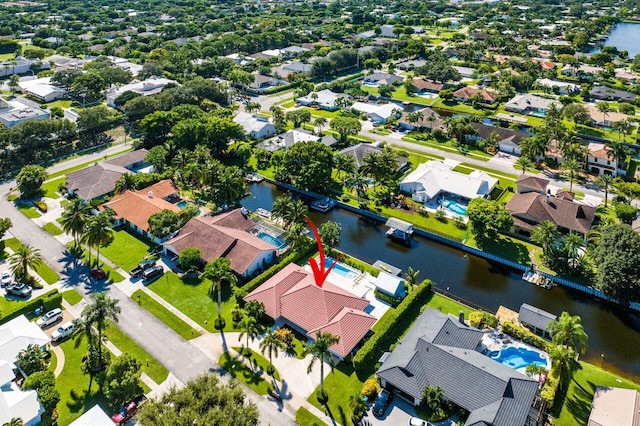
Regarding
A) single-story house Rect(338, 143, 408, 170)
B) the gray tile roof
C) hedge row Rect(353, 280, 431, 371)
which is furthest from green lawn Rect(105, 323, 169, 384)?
single-story house Rect(338, 143, 408, 170)

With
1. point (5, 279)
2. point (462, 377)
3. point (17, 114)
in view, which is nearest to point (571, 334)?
point (462, 377)

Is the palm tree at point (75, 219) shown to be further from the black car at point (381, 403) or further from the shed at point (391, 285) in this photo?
the black car at point (381, 403)

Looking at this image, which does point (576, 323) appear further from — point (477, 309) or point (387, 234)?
point (387, 234)

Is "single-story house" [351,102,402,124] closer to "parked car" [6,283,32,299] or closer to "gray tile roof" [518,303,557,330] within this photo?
"gray tile roof" [518,303,557,330]

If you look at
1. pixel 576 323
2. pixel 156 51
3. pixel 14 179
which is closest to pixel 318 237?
pixel 576 323

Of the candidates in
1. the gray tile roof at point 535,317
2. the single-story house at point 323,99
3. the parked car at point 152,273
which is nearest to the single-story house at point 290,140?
the single-story house at point 323,99

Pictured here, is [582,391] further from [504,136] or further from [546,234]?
[504,136]
